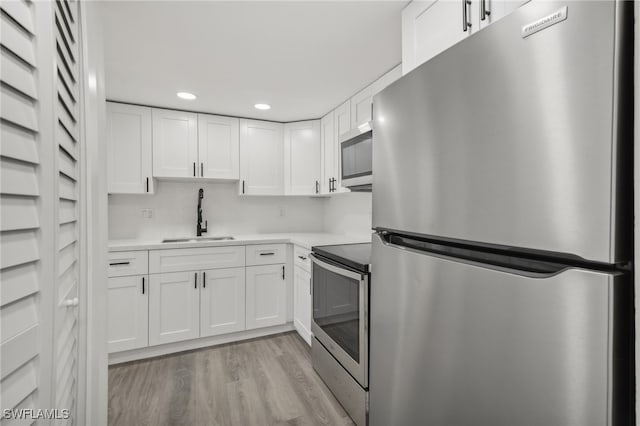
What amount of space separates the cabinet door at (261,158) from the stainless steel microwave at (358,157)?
151 centimetres

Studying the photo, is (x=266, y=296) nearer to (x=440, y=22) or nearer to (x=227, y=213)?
(x=227, y=213)

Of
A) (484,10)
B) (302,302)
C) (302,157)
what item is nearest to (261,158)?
(302,157)

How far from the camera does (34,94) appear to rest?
439 mm

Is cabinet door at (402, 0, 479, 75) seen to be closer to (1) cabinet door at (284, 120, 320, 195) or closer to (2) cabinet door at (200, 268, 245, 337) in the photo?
(1) cabinet door at (284, 120, 320, 195)

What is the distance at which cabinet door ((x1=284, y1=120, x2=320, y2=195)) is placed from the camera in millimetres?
3246

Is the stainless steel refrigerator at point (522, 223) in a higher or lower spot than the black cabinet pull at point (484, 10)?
lower

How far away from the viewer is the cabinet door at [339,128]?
2.70 metres

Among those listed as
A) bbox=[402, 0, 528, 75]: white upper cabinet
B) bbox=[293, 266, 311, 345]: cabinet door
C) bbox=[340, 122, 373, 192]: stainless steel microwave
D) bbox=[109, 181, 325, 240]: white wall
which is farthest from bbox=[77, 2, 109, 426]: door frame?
bbox=[109, 181, 325, 240]: white wall

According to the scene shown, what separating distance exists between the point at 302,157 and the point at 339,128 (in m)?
0.61

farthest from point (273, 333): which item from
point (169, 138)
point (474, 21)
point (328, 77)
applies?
point (474, 21)

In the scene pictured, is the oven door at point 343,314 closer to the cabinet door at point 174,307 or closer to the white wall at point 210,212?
the cabinet door at point 174,307

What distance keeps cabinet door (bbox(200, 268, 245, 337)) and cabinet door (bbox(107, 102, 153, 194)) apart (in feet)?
3.36

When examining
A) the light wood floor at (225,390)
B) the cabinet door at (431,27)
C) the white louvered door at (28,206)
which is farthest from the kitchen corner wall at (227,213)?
the white louvered door at (28,206)

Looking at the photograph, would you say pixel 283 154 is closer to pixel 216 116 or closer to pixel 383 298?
pixel 216 116
